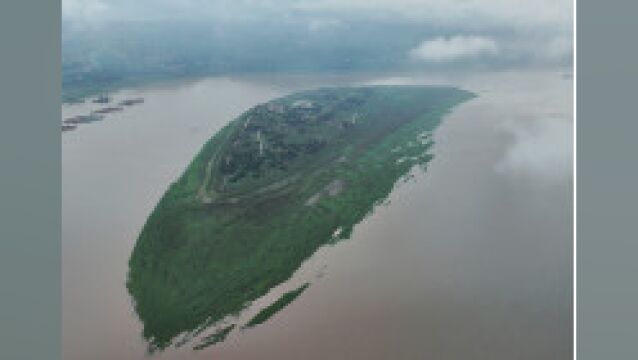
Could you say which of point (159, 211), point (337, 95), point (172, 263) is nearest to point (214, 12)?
point (337, 95)

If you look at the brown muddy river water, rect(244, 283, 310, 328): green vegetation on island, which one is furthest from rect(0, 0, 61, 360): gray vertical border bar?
rect(244, 283, 310, 328): green vegetation on island

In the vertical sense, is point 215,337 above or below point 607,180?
below

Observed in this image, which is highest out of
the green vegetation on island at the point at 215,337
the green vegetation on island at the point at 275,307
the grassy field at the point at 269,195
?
the grassy field at the point at 269,195

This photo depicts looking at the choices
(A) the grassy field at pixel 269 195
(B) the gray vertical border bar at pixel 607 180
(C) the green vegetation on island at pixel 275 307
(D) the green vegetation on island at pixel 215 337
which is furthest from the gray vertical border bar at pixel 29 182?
(B) the gray vertical border bar at pixel 607 180

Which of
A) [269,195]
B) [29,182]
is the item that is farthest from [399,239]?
[29,182]

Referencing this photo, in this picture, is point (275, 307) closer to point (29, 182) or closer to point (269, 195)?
point (269, 195)

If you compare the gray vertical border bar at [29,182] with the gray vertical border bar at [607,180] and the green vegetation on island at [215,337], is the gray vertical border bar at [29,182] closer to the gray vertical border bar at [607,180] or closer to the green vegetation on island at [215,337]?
the green vegetation on island at [215,337]
